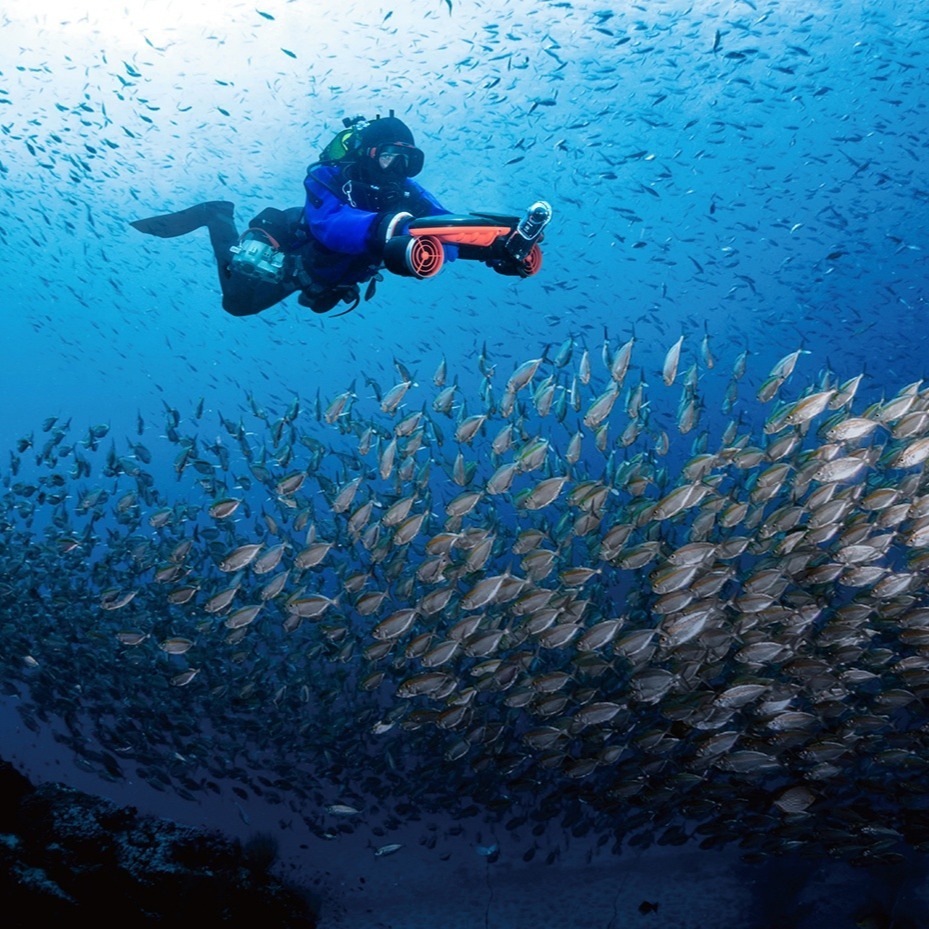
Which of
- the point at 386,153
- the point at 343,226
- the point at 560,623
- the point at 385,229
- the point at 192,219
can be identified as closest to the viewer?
the point at 385,229

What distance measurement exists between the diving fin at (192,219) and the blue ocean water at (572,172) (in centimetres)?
311

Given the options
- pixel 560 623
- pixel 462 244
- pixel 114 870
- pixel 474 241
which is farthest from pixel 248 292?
pixel 114 870

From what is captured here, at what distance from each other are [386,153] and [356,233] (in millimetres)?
1313

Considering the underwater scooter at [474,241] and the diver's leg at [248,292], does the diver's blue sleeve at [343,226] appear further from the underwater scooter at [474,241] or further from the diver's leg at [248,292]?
the diver's leg at [248,292]

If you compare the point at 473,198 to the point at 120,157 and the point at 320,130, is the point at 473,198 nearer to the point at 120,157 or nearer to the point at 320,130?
the point at 320,130

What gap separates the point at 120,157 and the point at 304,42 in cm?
1443

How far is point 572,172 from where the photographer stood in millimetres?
34062

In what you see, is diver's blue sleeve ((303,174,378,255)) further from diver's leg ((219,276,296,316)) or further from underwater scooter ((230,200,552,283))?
diver's leg ((219,276,296,316))

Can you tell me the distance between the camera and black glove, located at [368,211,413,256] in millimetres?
4688


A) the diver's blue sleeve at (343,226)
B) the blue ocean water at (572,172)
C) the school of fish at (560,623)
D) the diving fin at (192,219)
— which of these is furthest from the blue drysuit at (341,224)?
the blue ocean water at (572,172)

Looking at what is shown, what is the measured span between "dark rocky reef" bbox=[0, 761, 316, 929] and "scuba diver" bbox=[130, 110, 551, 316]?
537cm

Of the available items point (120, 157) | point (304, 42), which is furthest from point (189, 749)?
point (120, 157)

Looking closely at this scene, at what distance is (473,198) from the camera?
33344mm

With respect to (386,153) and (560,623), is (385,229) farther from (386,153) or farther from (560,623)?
(560,623)
